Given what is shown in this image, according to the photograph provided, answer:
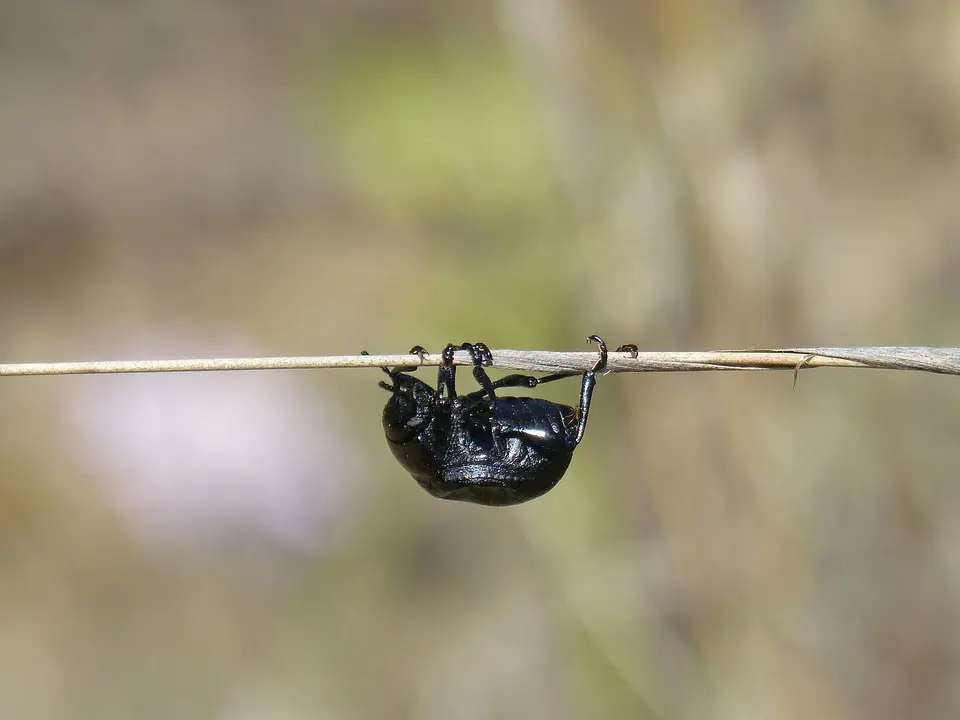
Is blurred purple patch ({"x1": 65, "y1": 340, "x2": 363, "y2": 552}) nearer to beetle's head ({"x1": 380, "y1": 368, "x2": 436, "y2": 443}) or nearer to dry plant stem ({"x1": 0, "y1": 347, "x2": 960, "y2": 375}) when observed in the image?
beetle's head ({"x1": 380, "y1": 368, "x2": 436, "y2": 443})

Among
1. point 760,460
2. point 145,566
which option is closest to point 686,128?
point 760,460

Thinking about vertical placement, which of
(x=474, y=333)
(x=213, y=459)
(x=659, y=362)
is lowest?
(x=659, y=362)

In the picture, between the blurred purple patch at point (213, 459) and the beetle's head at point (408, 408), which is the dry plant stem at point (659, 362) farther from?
the blurred purple patch at point (213, 459)

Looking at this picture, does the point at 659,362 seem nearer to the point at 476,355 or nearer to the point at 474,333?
the point at 476,355

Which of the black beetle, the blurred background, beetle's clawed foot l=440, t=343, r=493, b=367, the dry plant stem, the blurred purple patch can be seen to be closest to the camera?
the dry plant stem

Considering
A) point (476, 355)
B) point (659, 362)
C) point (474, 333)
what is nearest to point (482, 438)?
point (476, 355)

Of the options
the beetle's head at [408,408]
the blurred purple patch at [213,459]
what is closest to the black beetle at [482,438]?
the beetle's head at [408,408]

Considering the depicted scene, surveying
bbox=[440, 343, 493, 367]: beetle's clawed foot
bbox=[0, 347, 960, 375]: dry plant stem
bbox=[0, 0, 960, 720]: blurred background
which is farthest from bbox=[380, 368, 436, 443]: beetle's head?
bbox=[0, 0, 960, 720]: blurred background
